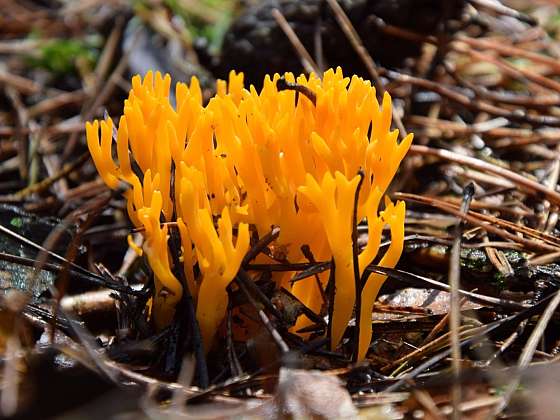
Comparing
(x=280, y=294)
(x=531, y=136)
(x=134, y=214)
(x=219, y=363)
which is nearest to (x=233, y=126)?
(x=134, y=214)

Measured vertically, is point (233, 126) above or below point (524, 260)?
above

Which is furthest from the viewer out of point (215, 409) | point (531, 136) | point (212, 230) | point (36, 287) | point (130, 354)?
point (531, 136)

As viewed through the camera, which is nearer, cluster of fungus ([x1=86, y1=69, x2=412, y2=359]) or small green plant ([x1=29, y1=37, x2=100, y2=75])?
cluster of fungus ([x1=86, y1=69, x2=412, y2=359])

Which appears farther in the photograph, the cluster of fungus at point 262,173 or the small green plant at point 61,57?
the small green plant at point 61,57

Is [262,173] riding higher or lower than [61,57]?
higher

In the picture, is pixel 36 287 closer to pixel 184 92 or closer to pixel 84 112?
pixel 184 92

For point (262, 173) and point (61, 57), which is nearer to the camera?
point (262, 173)

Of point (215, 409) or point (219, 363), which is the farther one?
point (219, 363)

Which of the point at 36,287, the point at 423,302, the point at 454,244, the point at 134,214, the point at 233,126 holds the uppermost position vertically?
the point at 233,126
